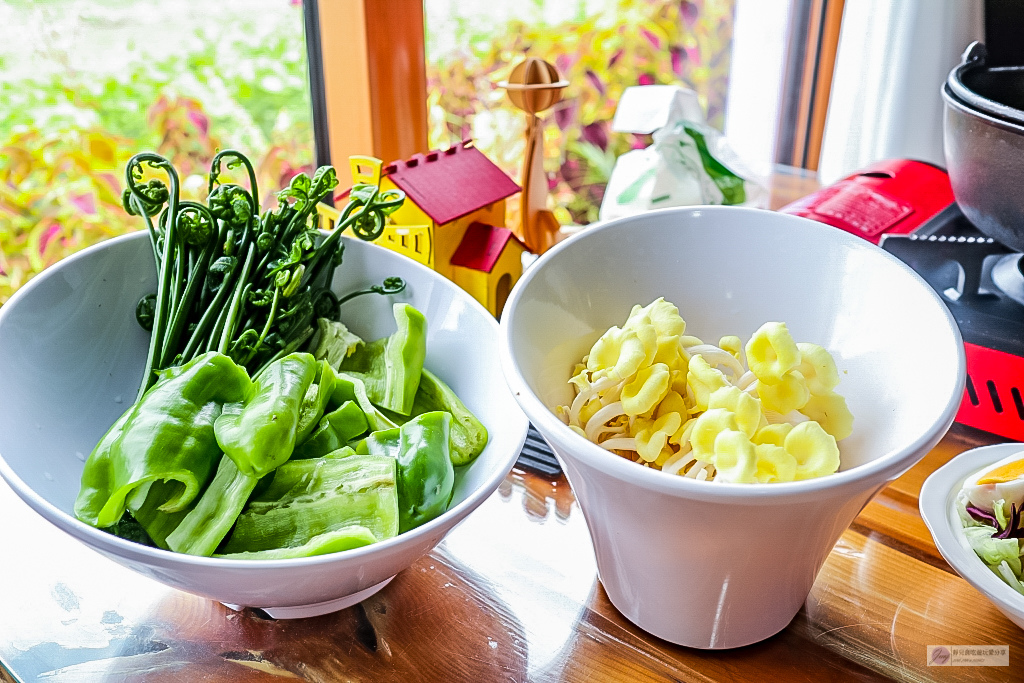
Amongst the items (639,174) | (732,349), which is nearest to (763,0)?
(639,174)

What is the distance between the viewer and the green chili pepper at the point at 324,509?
51 centimetres

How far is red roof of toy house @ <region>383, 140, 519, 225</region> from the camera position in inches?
32.1

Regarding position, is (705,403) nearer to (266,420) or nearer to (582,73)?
(266,420)

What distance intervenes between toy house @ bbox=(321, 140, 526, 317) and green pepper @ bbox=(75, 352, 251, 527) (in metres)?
0.30

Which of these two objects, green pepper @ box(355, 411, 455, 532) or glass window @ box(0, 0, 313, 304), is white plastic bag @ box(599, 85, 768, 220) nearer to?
glass window @ box(0, 0, 313, 304)

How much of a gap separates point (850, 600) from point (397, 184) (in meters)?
0.53

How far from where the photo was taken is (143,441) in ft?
1.66

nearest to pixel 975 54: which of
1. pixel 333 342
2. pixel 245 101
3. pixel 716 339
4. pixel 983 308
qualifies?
pixel 983 308

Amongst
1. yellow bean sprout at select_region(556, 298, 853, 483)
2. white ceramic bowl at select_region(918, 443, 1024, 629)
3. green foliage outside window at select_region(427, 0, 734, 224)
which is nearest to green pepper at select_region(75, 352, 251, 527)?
yellow bean sprout at select_region(556, 298, 853, 483)

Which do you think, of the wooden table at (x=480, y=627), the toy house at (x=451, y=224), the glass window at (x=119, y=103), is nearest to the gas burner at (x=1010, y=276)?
the wooden table at (x=480, y=627)

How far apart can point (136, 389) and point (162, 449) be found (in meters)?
0.24

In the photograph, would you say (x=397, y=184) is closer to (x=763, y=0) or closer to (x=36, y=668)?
(x=36, y=668)

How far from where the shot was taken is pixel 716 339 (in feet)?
2.17

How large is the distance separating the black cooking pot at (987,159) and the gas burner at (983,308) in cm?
6
